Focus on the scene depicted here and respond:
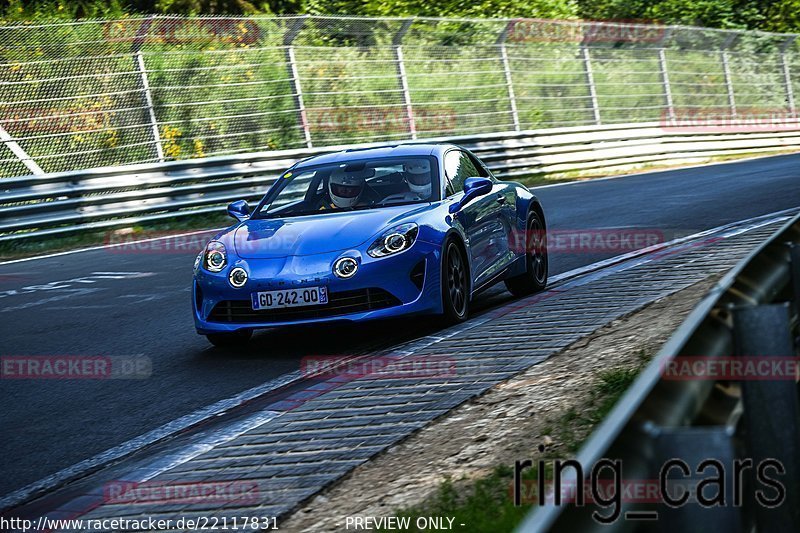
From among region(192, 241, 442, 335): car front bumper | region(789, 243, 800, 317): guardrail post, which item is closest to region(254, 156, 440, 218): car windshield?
region(192, 241, 442, 335): car front bumper

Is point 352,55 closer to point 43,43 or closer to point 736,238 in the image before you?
point 43,43

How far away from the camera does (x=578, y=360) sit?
6.86 m

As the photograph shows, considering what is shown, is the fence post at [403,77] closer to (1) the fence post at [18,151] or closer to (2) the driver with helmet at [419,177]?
(1) the fence post at [18,151]

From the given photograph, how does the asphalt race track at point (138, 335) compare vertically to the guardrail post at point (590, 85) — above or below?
below

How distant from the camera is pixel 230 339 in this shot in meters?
8.40

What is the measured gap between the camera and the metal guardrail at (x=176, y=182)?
1650 cm

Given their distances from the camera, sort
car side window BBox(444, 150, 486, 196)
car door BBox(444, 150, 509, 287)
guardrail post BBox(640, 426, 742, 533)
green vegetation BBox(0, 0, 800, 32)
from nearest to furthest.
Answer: guardrail post BBox(640, 426, 742, 533) → car door BBox(444, 150, 509, 287) → car side window BBox(444, 150, 486, 196) → green vegetation BBox(0, 0, 800, 32)

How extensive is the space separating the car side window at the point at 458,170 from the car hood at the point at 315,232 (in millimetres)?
651

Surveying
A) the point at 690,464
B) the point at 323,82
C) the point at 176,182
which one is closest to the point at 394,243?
the point at 690,464

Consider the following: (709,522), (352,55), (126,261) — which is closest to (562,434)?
(709,522)

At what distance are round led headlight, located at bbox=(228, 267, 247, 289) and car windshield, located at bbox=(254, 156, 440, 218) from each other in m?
1.10

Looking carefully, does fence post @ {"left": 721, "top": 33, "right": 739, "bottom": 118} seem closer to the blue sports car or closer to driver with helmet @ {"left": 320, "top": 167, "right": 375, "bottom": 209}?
the blue sports car

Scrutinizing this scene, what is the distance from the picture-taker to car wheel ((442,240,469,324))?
825cm

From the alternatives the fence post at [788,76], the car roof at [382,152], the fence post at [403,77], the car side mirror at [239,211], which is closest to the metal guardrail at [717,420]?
the car roof at [382,152]
